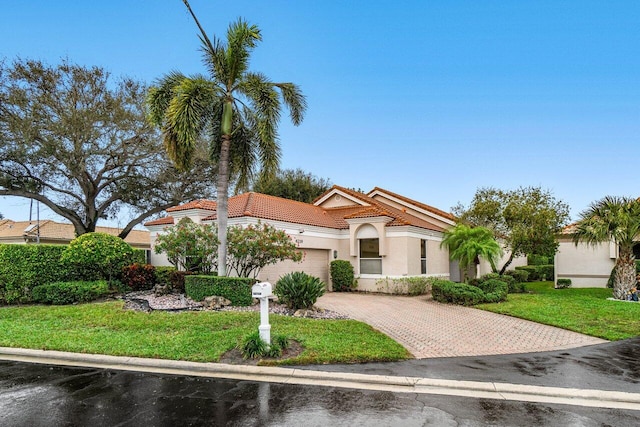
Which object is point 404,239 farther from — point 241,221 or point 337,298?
point 241,221

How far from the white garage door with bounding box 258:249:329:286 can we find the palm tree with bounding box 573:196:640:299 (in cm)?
1203

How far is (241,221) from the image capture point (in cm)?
1733

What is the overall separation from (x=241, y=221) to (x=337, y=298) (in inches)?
211

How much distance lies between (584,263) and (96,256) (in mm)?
25426

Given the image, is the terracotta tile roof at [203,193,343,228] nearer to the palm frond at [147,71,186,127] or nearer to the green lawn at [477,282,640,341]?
the palm frond at [147,71,186,127]

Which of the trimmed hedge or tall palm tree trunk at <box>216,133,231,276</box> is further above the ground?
Answer: tall palm tree trunk at <box>216,133,231,276</box>

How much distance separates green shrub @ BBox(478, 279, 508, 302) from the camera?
16.0 meters

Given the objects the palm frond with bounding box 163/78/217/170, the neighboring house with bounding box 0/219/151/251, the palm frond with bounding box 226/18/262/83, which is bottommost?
the neighboring house with bounding box 0/219/151/251

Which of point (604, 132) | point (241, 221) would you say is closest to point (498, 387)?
point (241, 221)

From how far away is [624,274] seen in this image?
A: 56.6 ft

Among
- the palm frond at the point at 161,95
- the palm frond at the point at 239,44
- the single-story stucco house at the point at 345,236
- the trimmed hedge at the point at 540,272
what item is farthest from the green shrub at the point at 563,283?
the palm frond at the point at 161,95

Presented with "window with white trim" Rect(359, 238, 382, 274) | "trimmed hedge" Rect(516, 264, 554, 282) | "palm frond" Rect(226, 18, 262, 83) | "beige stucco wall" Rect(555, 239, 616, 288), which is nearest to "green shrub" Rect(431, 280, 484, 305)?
"window with white trim" Rect(359, 238, 382, 274)

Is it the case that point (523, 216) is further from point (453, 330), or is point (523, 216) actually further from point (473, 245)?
point (453, 330)

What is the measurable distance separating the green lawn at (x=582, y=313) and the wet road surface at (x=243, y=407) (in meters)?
6.66
